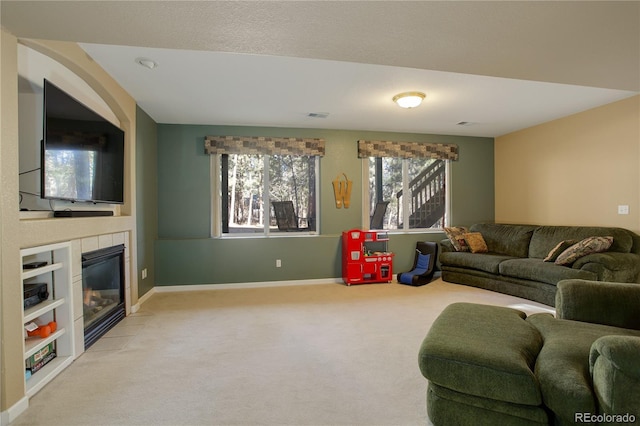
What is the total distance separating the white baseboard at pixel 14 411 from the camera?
5.54ft

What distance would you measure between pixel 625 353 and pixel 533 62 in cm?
173

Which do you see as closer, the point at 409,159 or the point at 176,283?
the point at 176,283

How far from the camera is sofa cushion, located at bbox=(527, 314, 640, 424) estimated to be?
1290 mm

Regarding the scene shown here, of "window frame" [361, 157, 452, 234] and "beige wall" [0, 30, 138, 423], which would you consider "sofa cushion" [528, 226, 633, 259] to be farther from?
"beige wall" [0, 30, 138, 423]

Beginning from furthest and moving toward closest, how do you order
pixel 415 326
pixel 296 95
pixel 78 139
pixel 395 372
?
pixel 296 95
pixel 415 326
pixel 78 139
pixel 395 372

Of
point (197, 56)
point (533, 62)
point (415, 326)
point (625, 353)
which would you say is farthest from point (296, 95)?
point (625, 353)

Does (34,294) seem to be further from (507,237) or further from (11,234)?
(507,237)

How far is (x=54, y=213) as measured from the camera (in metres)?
2.34

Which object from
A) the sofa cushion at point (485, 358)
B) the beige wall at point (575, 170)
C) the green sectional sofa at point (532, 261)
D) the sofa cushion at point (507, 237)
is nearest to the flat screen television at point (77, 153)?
the sofa cushion at point (485, 358)

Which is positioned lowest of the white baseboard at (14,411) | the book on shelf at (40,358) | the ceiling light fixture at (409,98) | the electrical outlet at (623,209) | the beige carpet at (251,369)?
the beige carpet at (251,369)

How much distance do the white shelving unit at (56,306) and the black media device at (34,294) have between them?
30 mm

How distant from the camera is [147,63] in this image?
270cm

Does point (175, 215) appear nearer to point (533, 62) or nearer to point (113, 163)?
point (113, 163)

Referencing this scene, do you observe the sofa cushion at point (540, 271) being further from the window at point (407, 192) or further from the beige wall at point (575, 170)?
the window at point (407, 192)
